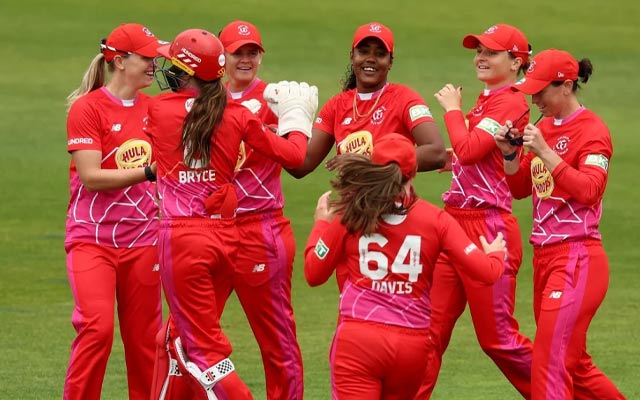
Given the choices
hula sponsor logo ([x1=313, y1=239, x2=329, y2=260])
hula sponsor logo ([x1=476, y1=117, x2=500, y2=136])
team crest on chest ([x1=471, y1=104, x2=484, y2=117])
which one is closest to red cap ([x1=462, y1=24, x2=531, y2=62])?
team crest on chest ([x1=471, y1=104, x2=484, y2=117])

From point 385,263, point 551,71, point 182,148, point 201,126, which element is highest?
point 551,71

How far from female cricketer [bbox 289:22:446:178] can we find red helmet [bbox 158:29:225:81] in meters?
1.20

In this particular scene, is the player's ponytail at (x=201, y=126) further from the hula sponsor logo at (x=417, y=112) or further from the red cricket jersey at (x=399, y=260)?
the hula sponsor logo at (x=417, y=112)

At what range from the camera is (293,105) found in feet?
30.0

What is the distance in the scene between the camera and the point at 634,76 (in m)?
26.9

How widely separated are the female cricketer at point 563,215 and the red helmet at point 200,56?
5.95 ft

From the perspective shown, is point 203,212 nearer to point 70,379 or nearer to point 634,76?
point 70,379

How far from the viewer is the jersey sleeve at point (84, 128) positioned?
941 cm

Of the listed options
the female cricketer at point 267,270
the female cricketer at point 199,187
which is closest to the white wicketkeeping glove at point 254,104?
the female cricketer at point 267,270

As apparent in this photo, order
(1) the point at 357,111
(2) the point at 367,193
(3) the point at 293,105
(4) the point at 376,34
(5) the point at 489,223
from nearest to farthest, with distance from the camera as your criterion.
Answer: (2) the point at 367,193 < (3) the point at 293,105 < (4) the point at 376,34 < (1) the point at 357,111 < (5) the point at 489,223

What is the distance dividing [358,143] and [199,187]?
1.29 meters

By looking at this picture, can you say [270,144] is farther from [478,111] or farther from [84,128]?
[478,111]

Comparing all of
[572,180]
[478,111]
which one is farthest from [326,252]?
[478,111]

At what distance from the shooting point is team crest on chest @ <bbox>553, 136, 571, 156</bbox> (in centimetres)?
902
